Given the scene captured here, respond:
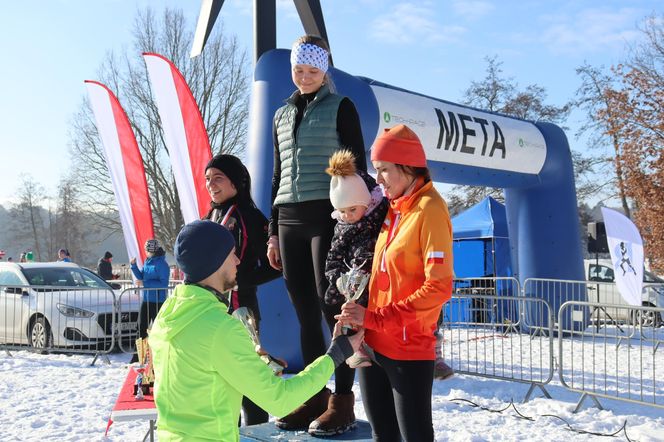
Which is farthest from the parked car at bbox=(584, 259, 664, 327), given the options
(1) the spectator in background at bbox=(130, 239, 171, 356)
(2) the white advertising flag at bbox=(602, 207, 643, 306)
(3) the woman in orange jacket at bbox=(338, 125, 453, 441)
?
(3) the woman in orange jacket at bbox=(338, 125, 453, 441)

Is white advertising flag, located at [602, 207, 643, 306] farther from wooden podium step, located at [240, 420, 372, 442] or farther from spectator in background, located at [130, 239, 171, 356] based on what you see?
wooden podium step, located at [240, 420, 372, 442]

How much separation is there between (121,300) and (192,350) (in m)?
7.90

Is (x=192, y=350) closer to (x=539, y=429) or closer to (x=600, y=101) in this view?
(x=539, y=429)

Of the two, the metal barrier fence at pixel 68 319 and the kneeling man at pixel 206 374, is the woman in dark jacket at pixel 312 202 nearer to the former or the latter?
the kneeling man at pixel 206 374

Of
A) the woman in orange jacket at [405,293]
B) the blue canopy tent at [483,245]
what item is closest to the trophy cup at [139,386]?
the woman in orange jacket at [405,293]

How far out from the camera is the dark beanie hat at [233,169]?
3.52 meters

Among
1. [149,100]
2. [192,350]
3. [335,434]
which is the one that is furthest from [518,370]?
[149,100]

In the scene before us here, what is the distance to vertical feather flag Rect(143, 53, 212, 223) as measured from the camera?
7453 millimetres

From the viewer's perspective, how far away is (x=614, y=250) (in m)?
8.38

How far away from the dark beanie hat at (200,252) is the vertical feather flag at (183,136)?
516 centimetres

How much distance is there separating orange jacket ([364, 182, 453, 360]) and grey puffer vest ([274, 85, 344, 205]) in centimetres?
71

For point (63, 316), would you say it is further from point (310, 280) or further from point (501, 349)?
point (310, 280)

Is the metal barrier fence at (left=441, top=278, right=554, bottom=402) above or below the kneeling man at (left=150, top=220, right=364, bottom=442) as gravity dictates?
below

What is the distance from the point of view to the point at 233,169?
11.6 feet
